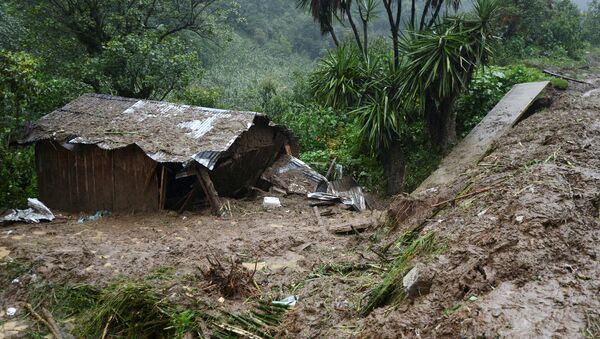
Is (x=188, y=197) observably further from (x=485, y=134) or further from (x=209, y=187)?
(x=485, y=134)

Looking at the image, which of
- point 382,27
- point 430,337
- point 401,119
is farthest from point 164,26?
point 382,27

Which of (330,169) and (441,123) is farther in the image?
(330,169)

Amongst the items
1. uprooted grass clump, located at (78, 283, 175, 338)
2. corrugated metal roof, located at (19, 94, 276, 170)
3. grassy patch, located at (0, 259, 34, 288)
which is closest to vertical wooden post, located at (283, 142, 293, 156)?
corrugated metal roof, located at (19, 94, 276, 170)

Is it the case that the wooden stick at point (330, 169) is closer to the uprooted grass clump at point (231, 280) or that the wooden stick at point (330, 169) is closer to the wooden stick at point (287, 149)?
the wooden stick at point (287, 149)

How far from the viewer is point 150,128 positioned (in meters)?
9.20

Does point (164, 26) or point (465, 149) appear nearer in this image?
point (465, 149)

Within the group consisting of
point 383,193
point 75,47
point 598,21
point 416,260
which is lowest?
point 383,193

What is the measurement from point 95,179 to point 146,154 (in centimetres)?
161

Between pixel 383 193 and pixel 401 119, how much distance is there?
1.76m

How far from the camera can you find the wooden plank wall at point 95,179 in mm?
8773

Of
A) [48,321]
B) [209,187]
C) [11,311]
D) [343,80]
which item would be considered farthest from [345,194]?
[11,311]

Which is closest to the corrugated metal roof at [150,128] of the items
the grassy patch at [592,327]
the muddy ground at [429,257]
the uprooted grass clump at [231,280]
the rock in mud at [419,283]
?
the muddy ground at [429,257]

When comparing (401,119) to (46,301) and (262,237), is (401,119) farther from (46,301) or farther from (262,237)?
(46,301)

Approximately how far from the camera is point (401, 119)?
1018 cm
